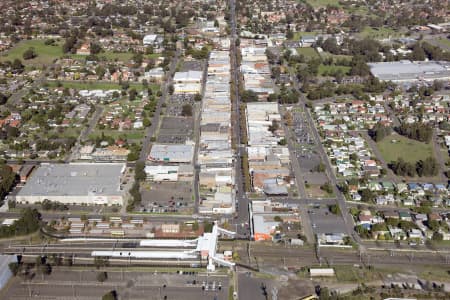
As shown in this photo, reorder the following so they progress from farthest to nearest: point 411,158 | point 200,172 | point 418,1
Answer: point 418,1 < point 411,158 < point 200,172

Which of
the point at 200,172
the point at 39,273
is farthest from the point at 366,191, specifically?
the point at 39,273

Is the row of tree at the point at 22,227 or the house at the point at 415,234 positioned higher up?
the row of tree at the point at 22,227

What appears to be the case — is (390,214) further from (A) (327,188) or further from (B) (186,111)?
(B) (186,111)

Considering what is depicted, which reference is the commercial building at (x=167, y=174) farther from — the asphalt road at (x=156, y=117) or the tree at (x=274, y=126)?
the tree at (x=274, y=126)

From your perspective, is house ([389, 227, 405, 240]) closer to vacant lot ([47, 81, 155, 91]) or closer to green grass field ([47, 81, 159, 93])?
green grass field ([47, 81, 159, 93])

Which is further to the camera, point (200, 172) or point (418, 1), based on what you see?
point (418, 1)

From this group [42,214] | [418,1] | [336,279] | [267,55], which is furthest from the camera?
[418,1]

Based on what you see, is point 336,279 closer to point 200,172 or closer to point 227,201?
point 227,201

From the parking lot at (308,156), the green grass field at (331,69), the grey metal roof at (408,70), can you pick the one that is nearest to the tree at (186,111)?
the parking lot at (308,156)

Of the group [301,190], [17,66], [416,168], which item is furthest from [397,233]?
[17,66]
